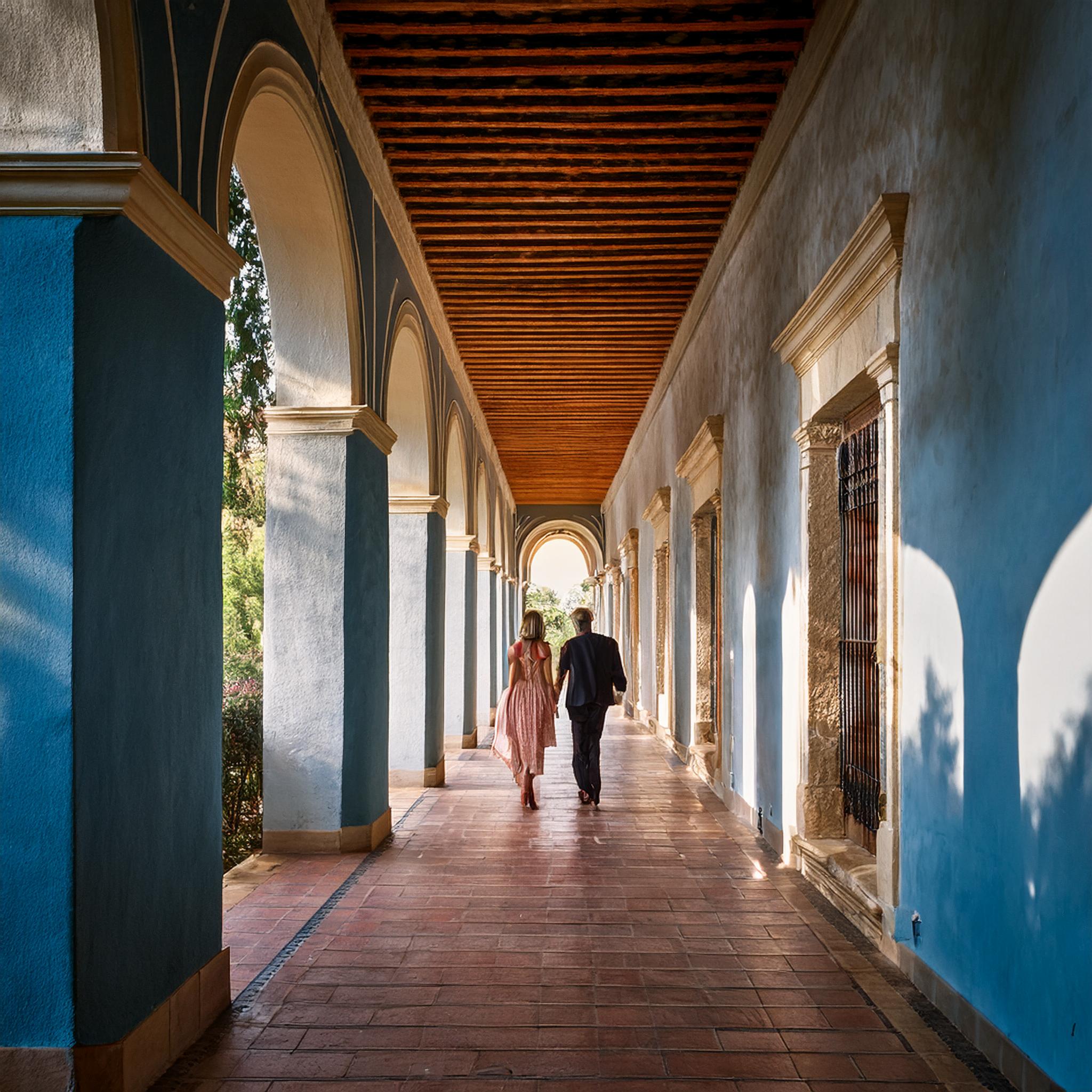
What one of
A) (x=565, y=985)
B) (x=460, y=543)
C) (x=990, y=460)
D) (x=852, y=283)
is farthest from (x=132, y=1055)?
(x=460, y=543)

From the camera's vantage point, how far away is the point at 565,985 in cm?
419

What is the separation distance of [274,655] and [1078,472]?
511 cm

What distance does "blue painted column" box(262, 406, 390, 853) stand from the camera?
21.8 feet

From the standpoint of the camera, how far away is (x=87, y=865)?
2926 mm

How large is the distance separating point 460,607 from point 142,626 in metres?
9.73

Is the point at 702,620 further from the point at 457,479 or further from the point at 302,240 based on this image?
the point at 302,240

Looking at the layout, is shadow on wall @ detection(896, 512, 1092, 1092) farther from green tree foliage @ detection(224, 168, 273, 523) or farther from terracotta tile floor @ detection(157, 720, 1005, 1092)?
green tree foliage @ detection(224, 168, 273, 523)

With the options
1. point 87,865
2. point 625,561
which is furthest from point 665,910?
point 625,561

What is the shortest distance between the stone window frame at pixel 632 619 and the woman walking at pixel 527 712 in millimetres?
8280

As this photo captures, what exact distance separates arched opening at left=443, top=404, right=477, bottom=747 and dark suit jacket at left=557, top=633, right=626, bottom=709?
163 inches

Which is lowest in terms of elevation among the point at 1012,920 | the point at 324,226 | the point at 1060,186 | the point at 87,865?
the point at 1012,920

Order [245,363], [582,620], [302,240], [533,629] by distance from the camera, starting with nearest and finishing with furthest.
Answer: [302,240] < [533,629] < [582,620] < [245,363]

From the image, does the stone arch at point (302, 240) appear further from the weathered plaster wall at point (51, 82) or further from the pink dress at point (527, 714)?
the pink dress at point (527, 714)

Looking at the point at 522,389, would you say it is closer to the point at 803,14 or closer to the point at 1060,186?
the point at 803,14
